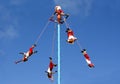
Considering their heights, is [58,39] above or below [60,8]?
below

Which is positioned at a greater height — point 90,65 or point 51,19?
point 51,19

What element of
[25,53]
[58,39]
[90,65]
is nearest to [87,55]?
[90,65]

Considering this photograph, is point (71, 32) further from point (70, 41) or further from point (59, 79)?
point (59, 79)

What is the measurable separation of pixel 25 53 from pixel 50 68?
10.6 feet

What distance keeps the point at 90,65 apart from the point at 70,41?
3304mm

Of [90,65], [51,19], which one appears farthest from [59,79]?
[51,19]

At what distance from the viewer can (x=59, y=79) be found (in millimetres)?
37750

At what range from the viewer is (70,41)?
4041 centimetres

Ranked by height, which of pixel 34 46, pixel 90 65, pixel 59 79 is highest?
pixel 34 46

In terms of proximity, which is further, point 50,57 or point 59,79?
point 50,57

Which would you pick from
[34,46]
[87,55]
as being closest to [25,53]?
[34,46]

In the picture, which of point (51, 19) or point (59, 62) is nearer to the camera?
point (59, 62)

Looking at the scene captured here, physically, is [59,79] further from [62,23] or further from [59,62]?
[62,23]

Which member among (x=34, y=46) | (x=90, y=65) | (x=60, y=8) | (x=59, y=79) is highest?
(x=60, y=8)
